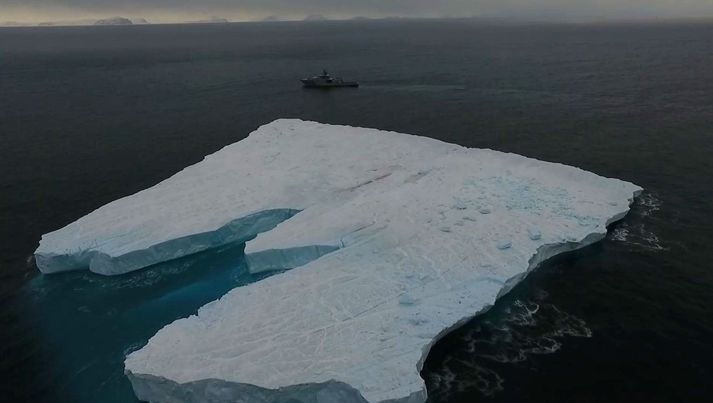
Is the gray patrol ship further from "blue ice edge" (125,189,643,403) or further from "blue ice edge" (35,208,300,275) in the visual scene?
"blue ice edge" (125,189,643,403)

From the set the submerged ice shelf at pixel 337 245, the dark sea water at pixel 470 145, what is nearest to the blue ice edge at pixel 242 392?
the submerged ice shelf at pixel 337 245

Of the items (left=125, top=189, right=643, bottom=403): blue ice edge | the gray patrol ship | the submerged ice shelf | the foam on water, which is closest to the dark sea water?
the foam on water

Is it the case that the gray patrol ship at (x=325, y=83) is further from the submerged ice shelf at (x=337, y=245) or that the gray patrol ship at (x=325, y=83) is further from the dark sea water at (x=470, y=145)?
the submerged ice shelf at (x=337, y=245)

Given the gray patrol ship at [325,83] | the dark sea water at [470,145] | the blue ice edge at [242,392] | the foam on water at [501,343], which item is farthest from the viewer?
the gray patrol ship at [325,83]

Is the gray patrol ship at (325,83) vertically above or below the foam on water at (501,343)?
above

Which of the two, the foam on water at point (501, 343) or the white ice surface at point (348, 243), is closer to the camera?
the white ice surface at point (348, 243)

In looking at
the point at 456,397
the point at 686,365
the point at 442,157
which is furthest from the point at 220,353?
the point at 442,157
